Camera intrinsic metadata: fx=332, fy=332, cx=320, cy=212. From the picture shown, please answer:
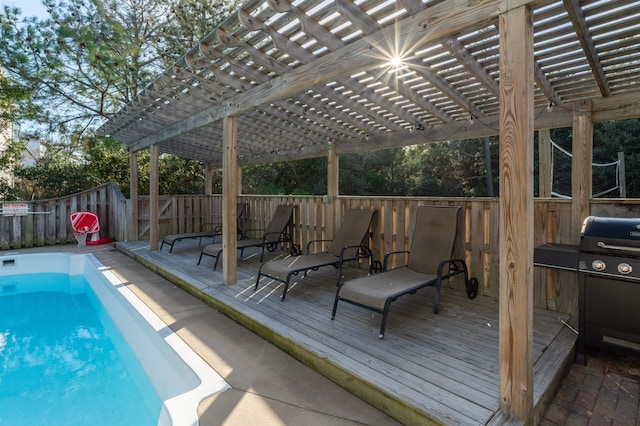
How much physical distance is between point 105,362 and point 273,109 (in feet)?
12.3

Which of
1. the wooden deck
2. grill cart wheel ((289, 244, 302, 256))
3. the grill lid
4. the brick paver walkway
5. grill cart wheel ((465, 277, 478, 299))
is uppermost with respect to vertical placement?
the grill lid

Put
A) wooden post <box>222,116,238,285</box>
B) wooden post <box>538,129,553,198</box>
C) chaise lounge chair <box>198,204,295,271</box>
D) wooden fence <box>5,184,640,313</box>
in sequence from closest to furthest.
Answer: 1. wooden fence <box>5,184,640,313</box>
2. wooden post <box>222,116,238,285</box>
3. wooden post <box>538,129,553,198</box>
4. chaise lounge chair <box>198,204,295,271</box>

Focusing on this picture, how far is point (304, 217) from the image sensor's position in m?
6.54

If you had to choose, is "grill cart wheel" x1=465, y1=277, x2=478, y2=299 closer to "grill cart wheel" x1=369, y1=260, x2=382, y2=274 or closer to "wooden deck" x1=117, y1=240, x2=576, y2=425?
"wooden deck" x1=117, y1=240, x2=576, y2=425

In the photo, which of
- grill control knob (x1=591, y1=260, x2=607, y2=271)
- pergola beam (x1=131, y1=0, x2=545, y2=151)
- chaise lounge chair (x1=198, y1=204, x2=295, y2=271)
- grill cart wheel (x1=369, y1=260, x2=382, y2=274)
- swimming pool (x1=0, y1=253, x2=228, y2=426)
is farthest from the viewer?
chaise lounge chair (x1=198, y1=204, x2=295, y2=271)

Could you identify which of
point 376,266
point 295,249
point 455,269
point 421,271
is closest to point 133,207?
point 295,249

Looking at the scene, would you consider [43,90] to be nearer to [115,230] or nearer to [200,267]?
[115,230]

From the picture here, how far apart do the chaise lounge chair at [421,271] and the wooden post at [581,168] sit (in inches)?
44.1

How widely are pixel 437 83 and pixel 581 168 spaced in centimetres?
165

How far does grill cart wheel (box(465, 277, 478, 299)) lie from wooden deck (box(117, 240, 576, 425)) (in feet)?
0.25

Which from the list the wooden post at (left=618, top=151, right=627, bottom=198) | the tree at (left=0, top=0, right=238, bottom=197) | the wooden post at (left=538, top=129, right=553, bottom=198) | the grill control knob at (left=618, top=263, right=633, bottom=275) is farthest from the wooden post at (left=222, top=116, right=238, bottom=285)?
the wooden post at (left=618, top=151, right=627, bottom=198)

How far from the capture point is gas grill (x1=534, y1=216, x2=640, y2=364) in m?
2.33

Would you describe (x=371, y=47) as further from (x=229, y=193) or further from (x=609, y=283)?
(x=229, y=193)

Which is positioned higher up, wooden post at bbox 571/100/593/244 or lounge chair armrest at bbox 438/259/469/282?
wooden post at bbox 571/100/593/244
